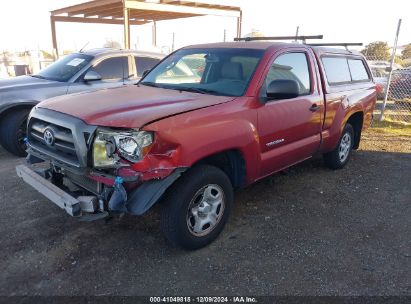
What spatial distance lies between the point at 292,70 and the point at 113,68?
376 cm

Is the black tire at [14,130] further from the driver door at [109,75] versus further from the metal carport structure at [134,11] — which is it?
the metal carport structure at [134,11]

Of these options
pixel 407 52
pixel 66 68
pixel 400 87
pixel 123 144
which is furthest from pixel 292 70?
pixel 407 52

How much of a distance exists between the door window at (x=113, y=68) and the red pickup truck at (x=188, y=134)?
2.26 meters

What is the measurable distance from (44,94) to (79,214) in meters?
3.78

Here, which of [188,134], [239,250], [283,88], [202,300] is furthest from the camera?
[283,88]

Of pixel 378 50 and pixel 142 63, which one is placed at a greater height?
pixel 142 63

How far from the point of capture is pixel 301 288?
2822 mm

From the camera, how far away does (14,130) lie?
559 cm

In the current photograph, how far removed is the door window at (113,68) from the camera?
647 centimetres

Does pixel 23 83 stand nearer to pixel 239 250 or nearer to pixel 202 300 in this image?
pixel 239 250

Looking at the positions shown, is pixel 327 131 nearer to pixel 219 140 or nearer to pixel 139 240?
pixel 219 140

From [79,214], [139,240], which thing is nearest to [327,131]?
[139,240]

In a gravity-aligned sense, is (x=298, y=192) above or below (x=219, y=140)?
below

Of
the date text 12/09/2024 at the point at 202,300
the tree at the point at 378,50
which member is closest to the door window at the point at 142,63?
the date text 12/09/2024 at the point at 202,300
